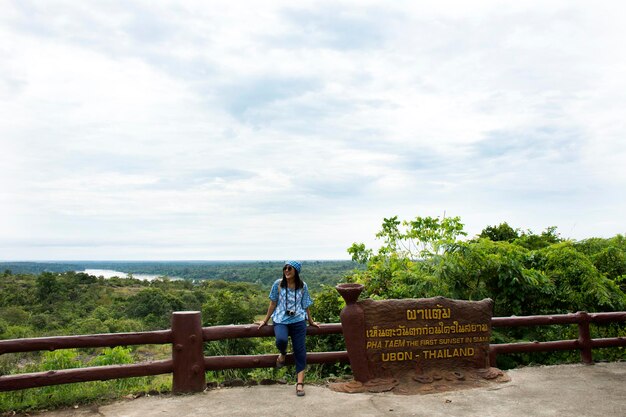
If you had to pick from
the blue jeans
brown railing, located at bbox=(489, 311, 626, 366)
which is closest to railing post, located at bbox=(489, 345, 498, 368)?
brown railing, located at bbox=(489, 311, 626, 366)

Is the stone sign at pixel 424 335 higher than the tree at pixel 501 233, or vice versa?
the tree at pixel 501 233

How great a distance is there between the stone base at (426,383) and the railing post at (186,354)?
1.67 metres

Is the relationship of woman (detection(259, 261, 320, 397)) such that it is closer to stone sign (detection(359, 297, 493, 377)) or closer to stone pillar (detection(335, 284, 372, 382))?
stone pillar (detection(335, 284, 372, 382))

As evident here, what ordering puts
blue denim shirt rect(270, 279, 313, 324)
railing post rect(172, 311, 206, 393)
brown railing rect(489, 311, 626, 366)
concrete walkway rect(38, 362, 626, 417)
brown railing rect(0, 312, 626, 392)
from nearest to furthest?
concrete walkway rect(38, 362, 626, 417), brown railing rect(0, 312, 626, 392), railing post rect(172, 311, 206, 393), blue denim shirt rect(270, 279, 313, 324), brown railing rect(489, 311, 626, 366)

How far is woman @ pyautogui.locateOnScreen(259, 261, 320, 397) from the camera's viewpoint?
5.96 metres

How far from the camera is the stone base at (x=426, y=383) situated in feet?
19.5

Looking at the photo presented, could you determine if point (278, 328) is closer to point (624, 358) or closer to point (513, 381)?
point (513, 381)

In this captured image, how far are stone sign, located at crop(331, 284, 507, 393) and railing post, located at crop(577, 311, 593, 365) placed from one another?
1.77 m

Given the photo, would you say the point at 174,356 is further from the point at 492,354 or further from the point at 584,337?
the point at 584,337

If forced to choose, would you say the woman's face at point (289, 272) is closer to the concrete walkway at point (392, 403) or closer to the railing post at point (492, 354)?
the concrete walkway at point (392, 403)

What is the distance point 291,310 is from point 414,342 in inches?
64.9

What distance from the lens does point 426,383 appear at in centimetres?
609

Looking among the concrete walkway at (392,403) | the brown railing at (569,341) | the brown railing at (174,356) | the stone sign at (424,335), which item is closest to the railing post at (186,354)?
the brown railing at (174,356)

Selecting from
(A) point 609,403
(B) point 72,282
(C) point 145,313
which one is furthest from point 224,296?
(B) point 72,282
